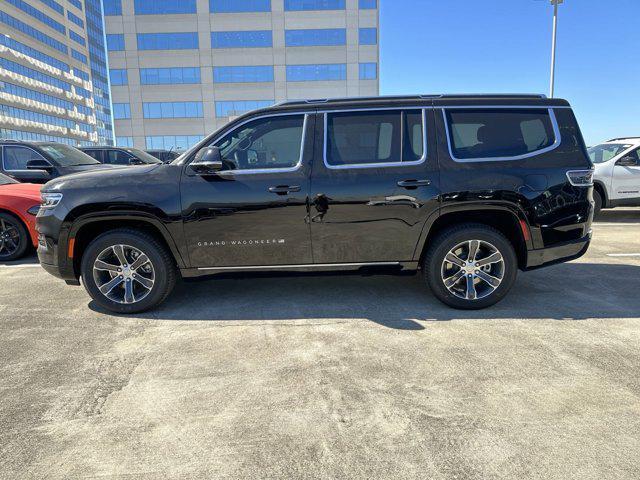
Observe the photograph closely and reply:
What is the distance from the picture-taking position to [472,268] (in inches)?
167

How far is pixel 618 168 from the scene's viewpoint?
937 centimetres

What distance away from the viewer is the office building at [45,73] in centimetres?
6247

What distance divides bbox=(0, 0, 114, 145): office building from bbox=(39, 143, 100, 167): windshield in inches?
2530

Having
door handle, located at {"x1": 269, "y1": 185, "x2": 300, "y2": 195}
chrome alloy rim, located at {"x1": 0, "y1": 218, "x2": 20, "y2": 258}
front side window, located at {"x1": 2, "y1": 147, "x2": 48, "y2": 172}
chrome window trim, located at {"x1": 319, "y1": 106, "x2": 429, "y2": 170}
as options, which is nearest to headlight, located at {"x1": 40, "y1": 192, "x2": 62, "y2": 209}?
door handle, located at {"x1": 269, "y1": 185, "x2": 300, "y2": 195}

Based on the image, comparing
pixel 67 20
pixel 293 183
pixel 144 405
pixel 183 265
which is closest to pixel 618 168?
pixel 293 183

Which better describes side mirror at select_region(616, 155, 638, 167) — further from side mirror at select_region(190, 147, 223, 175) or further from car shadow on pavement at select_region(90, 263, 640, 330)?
side mirror at select_region(190, 147, 223, 175)

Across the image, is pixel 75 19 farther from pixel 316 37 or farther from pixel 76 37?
pixel 316 37

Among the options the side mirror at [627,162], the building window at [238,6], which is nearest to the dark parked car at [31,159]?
the side mirror at [627,162]

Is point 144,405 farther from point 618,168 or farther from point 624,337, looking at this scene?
point 618,168

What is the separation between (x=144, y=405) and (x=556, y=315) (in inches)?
142

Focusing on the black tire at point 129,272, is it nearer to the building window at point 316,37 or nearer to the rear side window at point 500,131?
the rear side window at point 500,131

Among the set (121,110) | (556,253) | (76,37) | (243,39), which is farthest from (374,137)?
(76,37)

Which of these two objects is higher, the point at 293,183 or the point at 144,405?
the point at 293,183

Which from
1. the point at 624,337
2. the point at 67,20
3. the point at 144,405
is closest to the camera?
the point at 144,405
